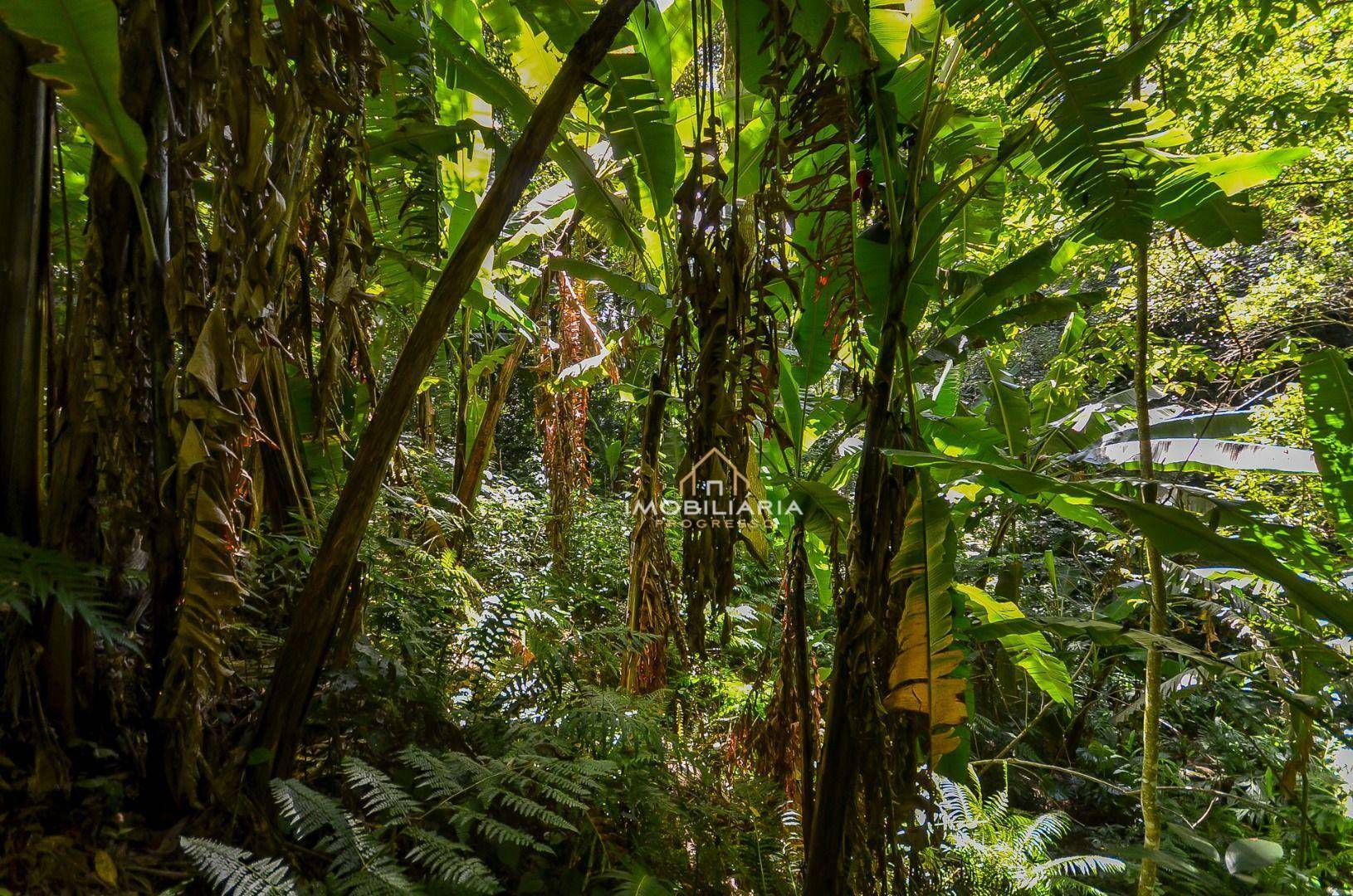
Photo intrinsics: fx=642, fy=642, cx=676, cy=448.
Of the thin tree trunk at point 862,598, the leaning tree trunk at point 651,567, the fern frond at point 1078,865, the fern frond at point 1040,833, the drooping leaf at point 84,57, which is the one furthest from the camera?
the fern frond at point 1040,833

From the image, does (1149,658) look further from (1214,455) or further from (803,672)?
(803,672)

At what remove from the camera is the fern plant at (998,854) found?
1946 millimetres

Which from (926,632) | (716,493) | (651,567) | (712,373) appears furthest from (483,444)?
(926,632)

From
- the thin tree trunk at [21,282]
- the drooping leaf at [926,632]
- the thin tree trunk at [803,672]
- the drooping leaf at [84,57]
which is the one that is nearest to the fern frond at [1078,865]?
the thin tree trunk at [803,672]

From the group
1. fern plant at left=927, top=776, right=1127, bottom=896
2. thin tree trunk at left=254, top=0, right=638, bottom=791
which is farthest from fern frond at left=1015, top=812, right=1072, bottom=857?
thin tree trunk at left=254, top=0, right=638, bottom=791

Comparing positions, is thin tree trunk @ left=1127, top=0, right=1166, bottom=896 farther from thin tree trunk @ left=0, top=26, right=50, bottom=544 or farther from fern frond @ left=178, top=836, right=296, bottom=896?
thin tree trunk @ left=0, top=26, right=50, bottom=544

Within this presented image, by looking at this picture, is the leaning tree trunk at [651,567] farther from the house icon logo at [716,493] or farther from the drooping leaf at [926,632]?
the drooping leaf at [926,632]

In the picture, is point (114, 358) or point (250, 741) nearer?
point (114, 358)

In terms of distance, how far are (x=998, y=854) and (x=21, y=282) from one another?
2.93 m

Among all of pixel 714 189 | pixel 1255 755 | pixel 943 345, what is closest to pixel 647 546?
pixel 714 189

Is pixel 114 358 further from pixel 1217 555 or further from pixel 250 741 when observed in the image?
pixel 1217 555

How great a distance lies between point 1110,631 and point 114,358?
1859 millimetres

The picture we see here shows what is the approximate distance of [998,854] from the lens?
215cm

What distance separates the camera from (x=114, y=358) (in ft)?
3.40
